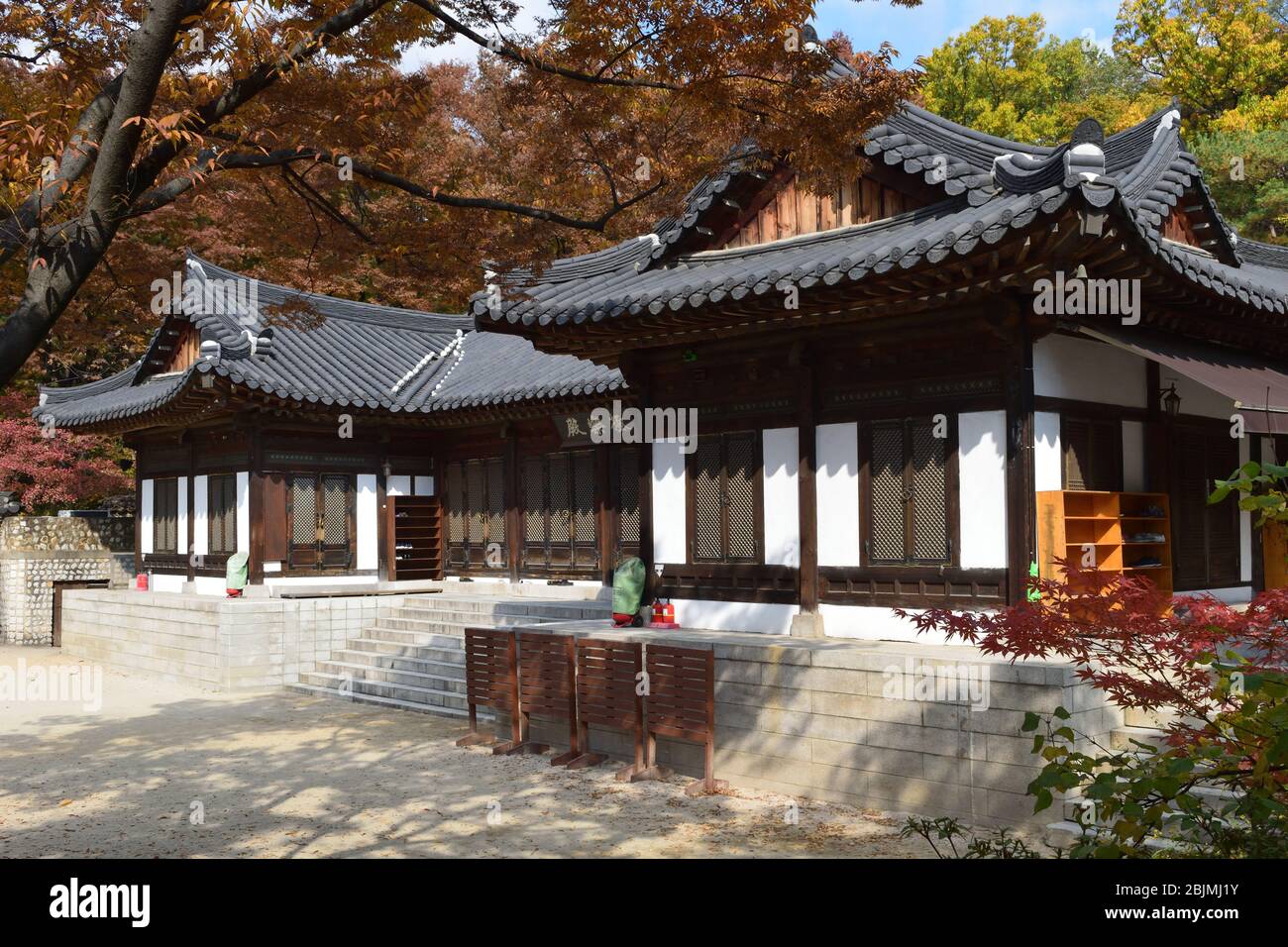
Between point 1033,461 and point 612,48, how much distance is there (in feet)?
15.9

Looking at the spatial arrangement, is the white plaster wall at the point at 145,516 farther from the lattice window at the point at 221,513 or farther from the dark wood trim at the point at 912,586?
the dark wood trim at the point at 912,586

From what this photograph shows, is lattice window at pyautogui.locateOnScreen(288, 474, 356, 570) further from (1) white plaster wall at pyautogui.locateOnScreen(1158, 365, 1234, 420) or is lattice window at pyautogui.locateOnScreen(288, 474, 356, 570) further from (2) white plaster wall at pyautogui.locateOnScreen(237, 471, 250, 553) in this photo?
(1) white plaster wall at pyautogui.locateOnScreen(1158, 365, 1234, 420)

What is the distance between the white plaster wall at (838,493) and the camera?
416 inches

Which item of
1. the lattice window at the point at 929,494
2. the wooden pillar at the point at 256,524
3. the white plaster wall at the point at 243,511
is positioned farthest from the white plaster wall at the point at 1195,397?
the white plaster wall at the point at 243,511

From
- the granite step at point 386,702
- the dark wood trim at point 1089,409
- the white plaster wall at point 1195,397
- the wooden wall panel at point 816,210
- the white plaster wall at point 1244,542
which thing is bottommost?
the granite step at point 386,702

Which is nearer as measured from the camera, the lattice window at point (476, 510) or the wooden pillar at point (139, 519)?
the lattice window at point (476, 510)

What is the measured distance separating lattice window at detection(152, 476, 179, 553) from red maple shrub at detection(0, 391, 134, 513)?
3055 millimetres

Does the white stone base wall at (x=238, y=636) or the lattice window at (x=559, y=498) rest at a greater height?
the lattice window at (x=559, y=498)

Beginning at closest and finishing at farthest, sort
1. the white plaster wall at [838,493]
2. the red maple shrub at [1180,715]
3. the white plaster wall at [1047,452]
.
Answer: the red maple shrub at [1180,715] → the white plaster wall at [1047,452] → the white plaster wall at [838,493]

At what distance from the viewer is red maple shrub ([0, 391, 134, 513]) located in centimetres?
2362

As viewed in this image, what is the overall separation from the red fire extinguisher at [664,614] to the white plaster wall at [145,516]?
14.6 meters

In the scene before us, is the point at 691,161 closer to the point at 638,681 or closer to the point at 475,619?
the point at 638,681

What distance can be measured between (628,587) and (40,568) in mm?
17385

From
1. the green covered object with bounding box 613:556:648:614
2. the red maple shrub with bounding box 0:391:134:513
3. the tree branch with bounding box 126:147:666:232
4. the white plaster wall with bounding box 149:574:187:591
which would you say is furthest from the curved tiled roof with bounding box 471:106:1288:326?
the red maple shrub with bounding box 0:391:134:513
